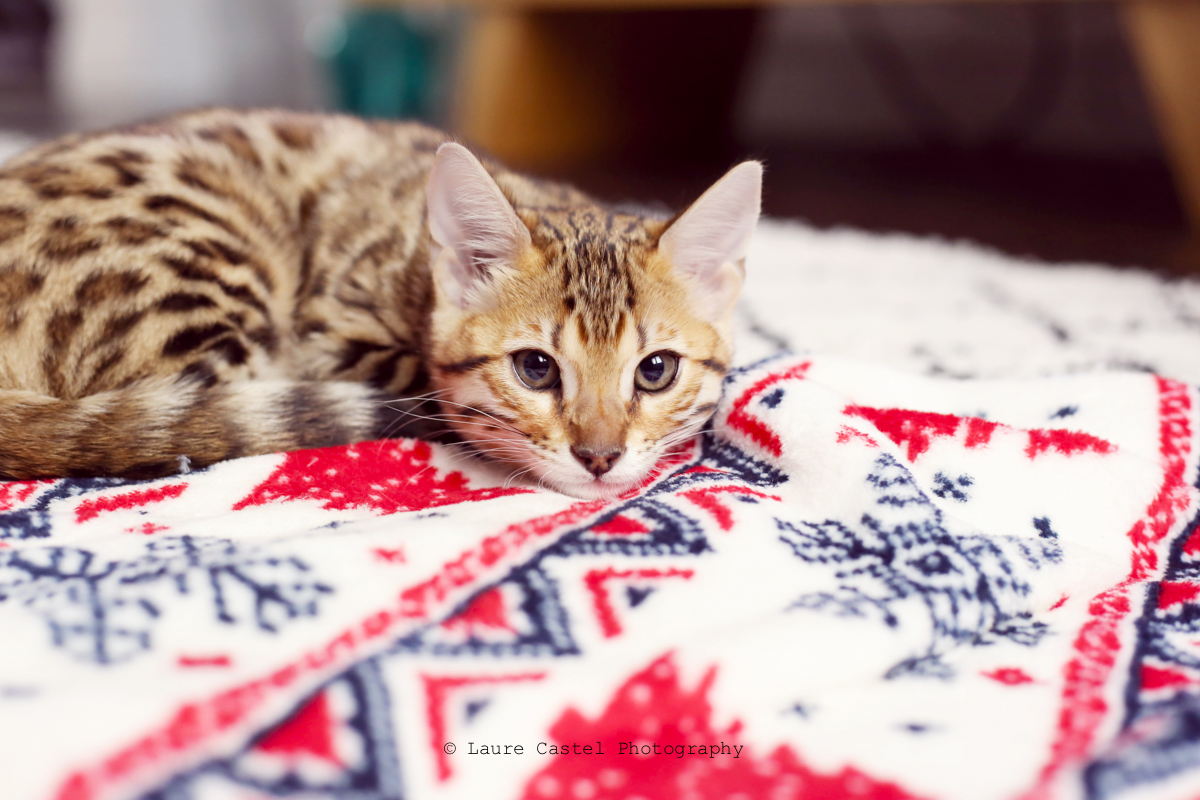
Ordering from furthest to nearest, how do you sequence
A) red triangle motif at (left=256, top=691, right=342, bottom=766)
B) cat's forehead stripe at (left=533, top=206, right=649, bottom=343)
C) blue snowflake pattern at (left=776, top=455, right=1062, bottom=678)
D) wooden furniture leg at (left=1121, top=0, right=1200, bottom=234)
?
wooden furniture leg at (left=1121, top=0, right=1200, bottom=234), cat's forehead stripe at (left=533, top=206, right=649, bottom=343), blue snowflake pattern at (left=776, top=455, right=1062, bottom=678), red triangle motif at (left=256, top=691, right=342, bottom=766)

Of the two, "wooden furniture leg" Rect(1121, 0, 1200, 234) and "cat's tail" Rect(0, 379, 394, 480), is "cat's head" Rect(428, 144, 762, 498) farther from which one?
"wooden furniture leg" Rect(1121, 0, 1200, 234)

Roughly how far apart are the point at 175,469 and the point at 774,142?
4792 mm

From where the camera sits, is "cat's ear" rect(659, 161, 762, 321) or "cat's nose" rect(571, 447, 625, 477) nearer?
"cat's nose" rect(571, 447, 625, 477)

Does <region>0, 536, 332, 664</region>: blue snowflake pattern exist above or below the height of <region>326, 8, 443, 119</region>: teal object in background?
below

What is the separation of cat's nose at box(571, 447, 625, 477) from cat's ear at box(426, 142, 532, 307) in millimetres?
332

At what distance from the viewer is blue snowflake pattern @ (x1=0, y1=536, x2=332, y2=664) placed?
745 mm

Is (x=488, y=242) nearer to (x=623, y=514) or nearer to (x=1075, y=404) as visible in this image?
(x=623, y=514)

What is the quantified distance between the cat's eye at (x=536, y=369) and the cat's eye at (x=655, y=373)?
117mm

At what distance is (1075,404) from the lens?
4.29 ft

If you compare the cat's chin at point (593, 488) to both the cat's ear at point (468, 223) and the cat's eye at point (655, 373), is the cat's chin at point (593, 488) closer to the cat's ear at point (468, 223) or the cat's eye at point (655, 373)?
the cat's eye at point (655, 373)

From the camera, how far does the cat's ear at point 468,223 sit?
1188mm

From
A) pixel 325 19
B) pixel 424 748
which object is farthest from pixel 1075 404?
pixel 325 19

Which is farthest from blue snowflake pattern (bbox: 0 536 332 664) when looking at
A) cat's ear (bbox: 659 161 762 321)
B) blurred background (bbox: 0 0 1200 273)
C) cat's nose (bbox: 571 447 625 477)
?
blurred background (bbox: 0 0 1200 273)

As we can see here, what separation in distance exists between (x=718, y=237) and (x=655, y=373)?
0.23 meters
